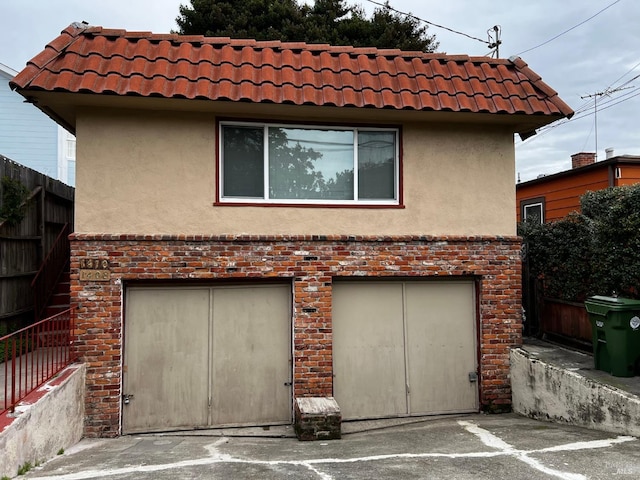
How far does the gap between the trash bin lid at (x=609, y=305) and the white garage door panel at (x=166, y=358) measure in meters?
5.41

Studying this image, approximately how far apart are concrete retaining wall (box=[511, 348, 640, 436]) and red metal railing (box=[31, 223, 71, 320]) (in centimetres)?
812

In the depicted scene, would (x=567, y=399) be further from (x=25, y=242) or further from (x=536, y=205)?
(x=25, y=242)

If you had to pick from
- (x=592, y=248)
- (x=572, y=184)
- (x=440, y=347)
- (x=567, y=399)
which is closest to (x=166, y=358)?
(x=440, y=347)

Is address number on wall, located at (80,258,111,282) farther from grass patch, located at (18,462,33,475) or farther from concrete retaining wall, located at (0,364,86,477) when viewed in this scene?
grass patch, located at (18,462,33,475)

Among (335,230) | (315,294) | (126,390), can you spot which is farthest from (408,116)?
(126,390)

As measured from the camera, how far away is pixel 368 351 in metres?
7.47

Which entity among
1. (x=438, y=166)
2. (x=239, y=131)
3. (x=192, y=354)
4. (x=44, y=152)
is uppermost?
(x=44, y=152)

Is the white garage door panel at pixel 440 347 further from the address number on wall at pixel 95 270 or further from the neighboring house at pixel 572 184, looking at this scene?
the neighboring house at pixel 572 184

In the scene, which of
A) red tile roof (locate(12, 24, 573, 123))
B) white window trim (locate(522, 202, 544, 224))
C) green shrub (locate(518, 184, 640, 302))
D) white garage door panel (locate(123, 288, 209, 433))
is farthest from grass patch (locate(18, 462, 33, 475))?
white window trim (locate(522, 202, 544, 224))

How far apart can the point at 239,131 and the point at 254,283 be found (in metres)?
2.28

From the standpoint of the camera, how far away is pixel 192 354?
23.1 feet

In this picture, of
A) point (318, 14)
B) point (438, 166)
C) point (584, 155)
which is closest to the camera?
point (438, 166)

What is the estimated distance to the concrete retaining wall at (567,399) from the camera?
553 centimetres

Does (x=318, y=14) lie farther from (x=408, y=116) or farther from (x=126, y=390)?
(x=126, y=390)
